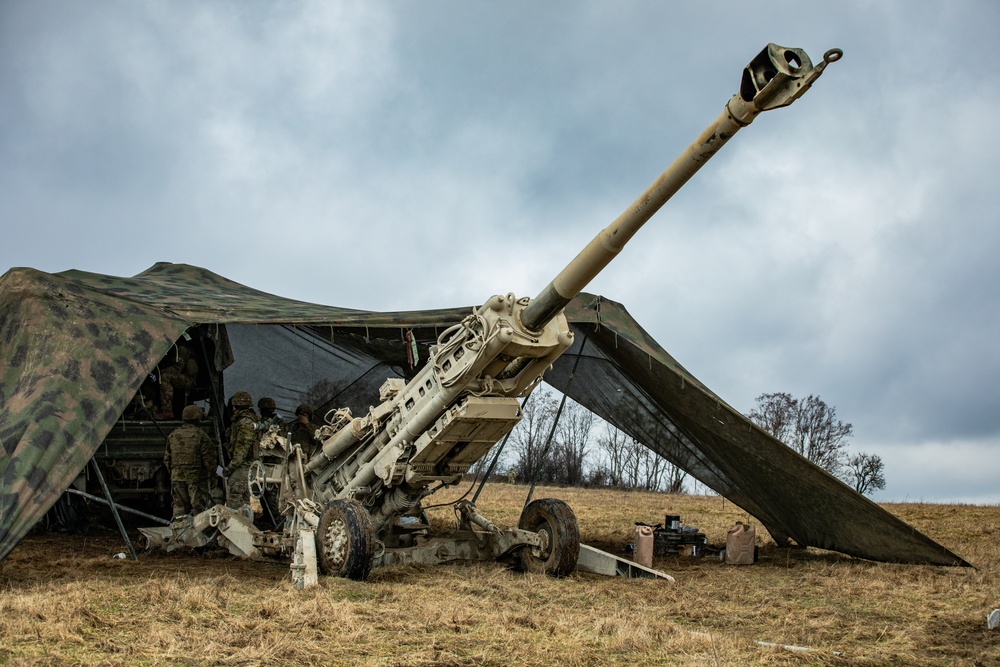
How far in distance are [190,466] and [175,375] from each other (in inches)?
68.1

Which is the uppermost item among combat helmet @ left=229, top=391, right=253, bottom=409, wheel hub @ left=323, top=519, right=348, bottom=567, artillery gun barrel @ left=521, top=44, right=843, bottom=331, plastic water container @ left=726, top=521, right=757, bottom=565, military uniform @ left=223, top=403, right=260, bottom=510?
artillery gun barrel @ left=521, top=44, right=843, bottom=331

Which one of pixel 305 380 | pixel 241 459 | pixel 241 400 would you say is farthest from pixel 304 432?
pixel 305 380

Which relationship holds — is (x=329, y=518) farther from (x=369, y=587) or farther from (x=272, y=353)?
(x=272, y=353)

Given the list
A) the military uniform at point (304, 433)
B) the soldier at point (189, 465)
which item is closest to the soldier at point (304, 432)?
the military uniform at point (304, 433)

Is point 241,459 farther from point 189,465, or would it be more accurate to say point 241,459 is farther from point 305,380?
point 305,380

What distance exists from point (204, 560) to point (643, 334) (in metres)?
4.47

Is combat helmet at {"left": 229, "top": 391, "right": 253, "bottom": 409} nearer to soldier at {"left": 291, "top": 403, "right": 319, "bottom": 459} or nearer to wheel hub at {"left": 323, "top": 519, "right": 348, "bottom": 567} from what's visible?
soldier at {"left": 291, "top": 403, "right": 319, "bottom": 459}

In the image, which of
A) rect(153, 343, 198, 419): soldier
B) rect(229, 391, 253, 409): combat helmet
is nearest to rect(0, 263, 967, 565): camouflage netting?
rect(153, 343, 198, 419): soldier

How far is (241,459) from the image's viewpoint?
917cm

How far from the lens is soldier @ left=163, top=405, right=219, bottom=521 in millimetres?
9539

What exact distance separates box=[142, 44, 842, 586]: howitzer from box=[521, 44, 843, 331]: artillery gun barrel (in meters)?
0.01

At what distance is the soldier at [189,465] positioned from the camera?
31.3 ft

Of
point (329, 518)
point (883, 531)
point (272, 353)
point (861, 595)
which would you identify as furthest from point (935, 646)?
point (272, 353)

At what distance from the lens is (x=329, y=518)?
7.50m
